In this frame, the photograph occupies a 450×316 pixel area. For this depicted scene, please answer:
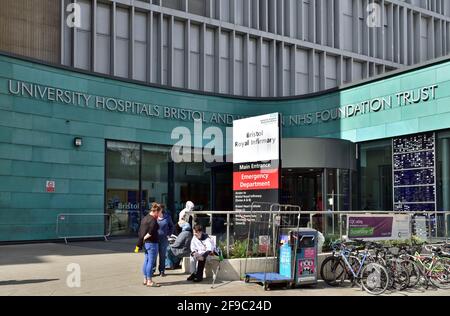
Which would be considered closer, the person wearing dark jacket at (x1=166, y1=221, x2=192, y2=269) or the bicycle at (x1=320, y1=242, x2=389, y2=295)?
the bicycle at (x1=320, y1=242, x2=389, y2=295)

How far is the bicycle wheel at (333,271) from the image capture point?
11.9 m

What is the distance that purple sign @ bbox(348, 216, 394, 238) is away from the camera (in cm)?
1297

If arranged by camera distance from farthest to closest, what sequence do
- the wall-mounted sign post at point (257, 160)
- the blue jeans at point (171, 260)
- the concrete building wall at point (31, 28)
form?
the concrete building wall at point (31, 28) → the wall-mounted sign post at point (257, 160) → the blue jeans at point (171, 260)

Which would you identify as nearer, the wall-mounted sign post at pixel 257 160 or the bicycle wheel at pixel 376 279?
the bicycle wheel at pixel 376 279

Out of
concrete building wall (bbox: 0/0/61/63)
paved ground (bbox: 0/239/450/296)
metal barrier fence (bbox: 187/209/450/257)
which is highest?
concrete building wall (bbox: 0/0/61/63)

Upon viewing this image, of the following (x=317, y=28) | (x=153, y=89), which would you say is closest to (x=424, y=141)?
(x=153, y=89)

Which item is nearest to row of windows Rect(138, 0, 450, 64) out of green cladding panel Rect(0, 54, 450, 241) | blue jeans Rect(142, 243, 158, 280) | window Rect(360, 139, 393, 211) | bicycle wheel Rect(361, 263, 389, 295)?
green cladding panel Rect(0, 54, 450, 241)

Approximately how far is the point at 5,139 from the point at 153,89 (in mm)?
6820

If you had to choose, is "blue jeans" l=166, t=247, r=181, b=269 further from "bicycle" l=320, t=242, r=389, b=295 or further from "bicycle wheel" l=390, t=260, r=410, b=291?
"bicycle wheel" l=390, t=260, r=410, b=291

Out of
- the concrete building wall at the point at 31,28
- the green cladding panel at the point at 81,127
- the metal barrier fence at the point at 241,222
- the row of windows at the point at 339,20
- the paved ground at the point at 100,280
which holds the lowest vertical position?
the paved ground at the point at 100,280

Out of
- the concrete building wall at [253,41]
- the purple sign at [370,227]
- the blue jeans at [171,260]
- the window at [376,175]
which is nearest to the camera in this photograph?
the purple sign at [370,227]

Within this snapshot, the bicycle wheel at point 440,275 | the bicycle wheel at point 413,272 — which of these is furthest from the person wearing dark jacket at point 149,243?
the bicycle wheel at point 440,275

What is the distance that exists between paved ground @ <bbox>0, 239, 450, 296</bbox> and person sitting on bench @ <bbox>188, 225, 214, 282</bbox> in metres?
0.23

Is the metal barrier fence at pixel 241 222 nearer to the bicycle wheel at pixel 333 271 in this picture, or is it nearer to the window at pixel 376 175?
the bicycle wheel at pixel 333 271
